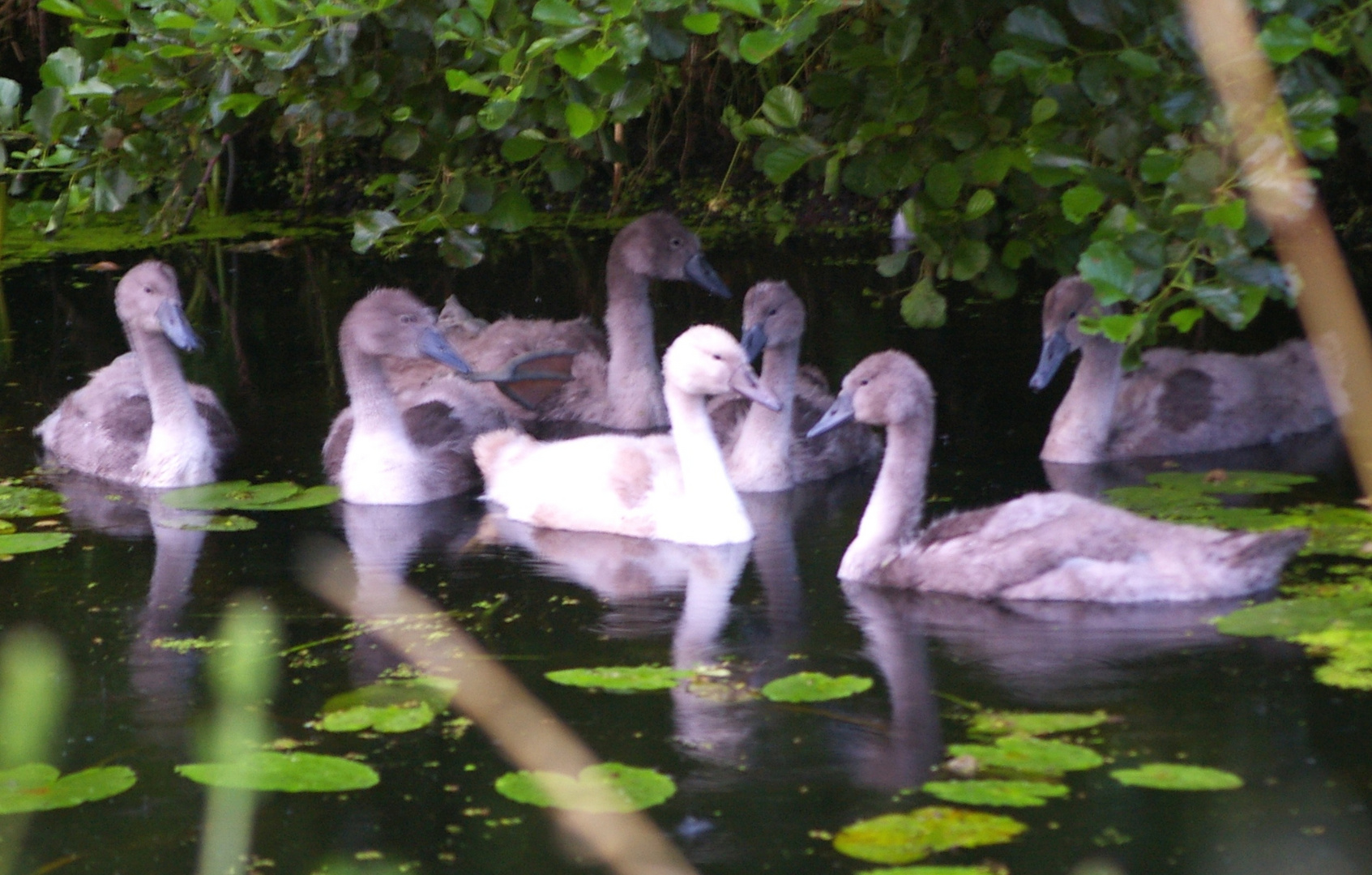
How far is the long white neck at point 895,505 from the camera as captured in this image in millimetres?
6121

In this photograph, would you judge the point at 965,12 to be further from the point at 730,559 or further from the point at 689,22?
the point at 730,559

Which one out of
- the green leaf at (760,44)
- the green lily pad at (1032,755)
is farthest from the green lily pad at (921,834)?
the green leaf at (760,44)

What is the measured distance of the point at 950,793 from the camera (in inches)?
166

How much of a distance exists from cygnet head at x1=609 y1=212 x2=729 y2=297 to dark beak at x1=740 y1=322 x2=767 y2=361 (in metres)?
1.42

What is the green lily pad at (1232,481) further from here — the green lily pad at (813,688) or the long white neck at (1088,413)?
the green lily pad at (813,688)

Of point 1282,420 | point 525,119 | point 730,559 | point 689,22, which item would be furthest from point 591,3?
point 1282,420

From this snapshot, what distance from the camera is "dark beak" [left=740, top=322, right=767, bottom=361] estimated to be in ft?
25.4

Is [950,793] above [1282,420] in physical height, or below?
below

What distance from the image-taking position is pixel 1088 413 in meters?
7.84

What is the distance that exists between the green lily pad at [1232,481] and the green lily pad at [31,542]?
13.7ft

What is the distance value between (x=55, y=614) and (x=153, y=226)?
2522mm

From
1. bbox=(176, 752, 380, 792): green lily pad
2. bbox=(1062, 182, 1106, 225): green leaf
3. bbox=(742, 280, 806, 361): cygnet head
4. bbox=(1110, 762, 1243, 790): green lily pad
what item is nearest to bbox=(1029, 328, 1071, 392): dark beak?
bbox=(742, 280, 806, 361): cygnet head

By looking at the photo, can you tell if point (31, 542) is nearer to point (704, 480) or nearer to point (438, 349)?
point (438, 349)

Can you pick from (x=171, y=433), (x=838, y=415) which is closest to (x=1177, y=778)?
(x=838, y=415)
